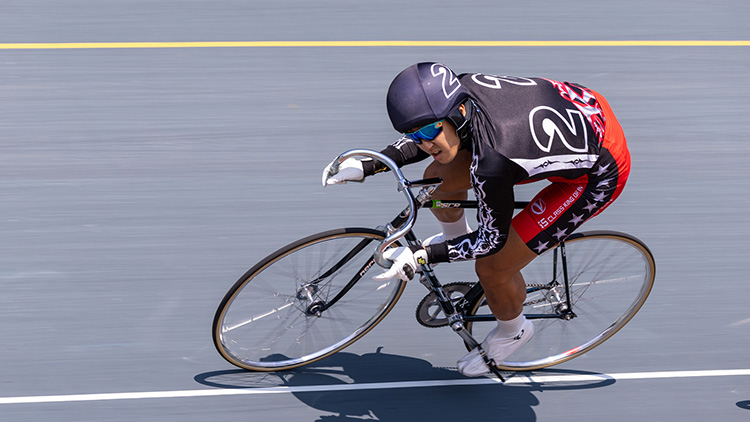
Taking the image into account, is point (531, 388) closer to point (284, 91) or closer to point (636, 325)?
point (636, 325)

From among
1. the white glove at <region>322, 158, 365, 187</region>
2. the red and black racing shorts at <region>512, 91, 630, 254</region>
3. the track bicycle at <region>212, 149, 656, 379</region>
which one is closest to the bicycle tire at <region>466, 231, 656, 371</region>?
the track bicycle at <region>212, 149, 656, 379</region>

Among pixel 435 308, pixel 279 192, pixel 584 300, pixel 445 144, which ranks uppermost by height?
pixel 279 192

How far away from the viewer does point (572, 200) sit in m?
4.48

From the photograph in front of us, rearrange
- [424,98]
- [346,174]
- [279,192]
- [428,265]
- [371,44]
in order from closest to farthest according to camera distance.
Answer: [424,98] < [346,174] < [428,265] < [279,192] < [371,44]

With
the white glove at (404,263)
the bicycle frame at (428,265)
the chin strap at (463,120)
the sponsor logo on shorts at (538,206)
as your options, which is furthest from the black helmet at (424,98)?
the sponsor logo on shorts at (538,206)

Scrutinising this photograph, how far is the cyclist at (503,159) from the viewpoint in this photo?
3.96m

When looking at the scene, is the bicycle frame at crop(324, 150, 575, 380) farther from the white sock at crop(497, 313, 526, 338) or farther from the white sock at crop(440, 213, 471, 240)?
the white sock at crop(440, 213, 471, 240)

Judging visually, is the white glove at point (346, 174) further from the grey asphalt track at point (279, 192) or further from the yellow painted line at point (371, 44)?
the yellow painted line at point (371, 44)

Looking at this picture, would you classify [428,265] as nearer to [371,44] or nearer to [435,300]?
[435,300]

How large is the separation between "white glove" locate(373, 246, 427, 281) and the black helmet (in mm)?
657

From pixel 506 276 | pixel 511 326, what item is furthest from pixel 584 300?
pixel 506 276

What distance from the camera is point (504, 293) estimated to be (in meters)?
4.70

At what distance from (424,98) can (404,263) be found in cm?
82

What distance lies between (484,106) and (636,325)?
2192 mm
